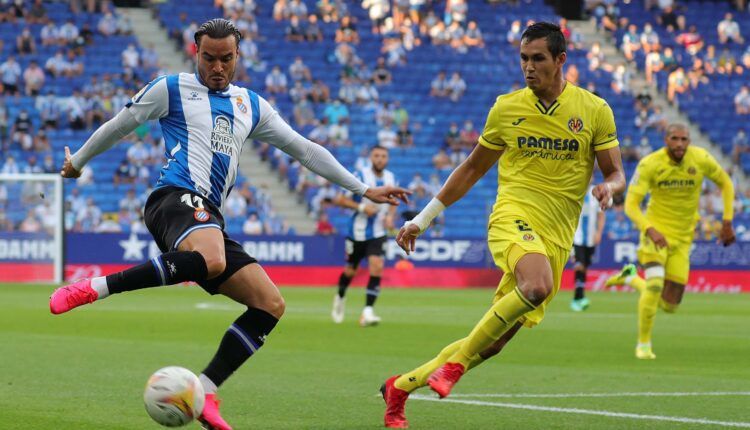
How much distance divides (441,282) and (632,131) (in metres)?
8.97

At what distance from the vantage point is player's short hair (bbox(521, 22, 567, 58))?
8086 mm

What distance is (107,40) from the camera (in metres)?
35.6

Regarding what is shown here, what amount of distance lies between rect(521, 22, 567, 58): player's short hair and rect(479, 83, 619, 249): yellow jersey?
1.10 ft

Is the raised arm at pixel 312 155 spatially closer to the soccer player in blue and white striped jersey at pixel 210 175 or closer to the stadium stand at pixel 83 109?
the soccer player in blue and white striped jersey at pixel 210 175

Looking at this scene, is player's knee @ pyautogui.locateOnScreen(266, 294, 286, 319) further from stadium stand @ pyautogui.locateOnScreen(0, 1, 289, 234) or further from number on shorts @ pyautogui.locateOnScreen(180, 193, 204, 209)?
stadium stand @ pyautogui.locateOnScreen(0, 1, 289, 234)

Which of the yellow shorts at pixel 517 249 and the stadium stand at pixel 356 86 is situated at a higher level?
the yellow shorts at pixel 517 249

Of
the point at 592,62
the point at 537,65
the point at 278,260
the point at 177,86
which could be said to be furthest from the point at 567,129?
the point at 592,62

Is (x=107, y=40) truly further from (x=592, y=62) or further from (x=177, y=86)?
(x=177, y=86)

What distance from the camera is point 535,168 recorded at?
27.2 ft

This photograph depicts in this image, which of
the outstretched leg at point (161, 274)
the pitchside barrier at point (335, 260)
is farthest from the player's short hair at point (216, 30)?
the pitchside barrier at point (335, 260)

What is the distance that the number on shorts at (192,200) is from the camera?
296 inches

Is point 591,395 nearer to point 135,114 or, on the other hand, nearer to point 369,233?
point 135,114

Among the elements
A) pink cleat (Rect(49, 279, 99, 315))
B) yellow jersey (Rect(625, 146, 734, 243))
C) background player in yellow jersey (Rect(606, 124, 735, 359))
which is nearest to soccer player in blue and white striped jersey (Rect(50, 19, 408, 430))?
pink cleat (Rect(49, 279, 99, 315))

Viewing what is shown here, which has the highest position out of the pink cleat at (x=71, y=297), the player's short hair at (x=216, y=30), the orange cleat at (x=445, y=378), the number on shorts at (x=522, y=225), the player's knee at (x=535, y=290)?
the player's short hair at (x=216, y=30)
